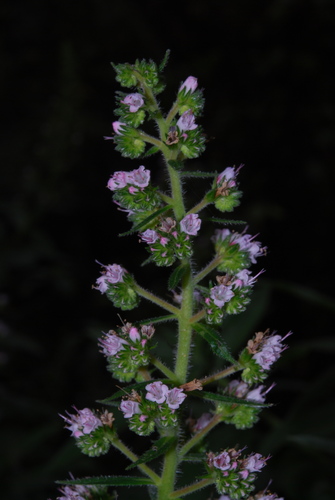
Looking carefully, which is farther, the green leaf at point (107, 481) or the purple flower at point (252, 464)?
the purple flower at point (252, 464)

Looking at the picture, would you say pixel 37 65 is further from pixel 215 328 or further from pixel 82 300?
pixel 215 328

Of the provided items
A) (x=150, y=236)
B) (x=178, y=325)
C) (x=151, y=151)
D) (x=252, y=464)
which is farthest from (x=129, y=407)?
(x=151, y=151)

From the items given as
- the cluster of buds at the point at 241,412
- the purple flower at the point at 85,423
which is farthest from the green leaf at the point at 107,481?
the cluster of buds at the point at 241,412

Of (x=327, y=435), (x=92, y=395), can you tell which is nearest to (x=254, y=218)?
(x=92, y=395)

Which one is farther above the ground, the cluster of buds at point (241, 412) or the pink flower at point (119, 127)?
the pink flower at point (119, 127)

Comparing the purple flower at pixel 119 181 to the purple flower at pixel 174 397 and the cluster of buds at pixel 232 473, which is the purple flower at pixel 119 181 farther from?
the cluster of buds at pixel 232 473

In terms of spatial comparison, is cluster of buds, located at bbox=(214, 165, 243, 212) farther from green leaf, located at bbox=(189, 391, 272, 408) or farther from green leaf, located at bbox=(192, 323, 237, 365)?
green leaf, located at bbox=(189, 391, 272, 408)

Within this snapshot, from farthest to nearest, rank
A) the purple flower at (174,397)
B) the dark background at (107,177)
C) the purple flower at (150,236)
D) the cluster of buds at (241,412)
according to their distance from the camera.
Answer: the dark background at (107,177), the cluster of buds at (241,412), the purple flower at (150,236), the purple flower at (174,397)
